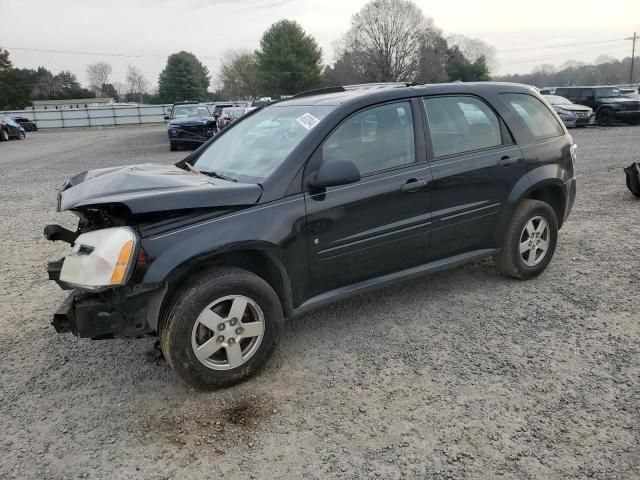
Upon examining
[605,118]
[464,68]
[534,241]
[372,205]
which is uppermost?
[464,68]

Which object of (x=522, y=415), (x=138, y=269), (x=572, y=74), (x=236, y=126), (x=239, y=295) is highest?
(x=572, y=74)

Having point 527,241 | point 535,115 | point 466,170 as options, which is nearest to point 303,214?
point 466,170

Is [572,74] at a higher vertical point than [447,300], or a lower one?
higher

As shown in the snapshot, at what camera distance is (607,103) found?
22.1 metres

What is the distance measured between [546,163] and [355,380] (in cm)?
270

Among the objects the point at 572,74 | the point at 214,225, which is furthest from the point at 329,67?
the point at 214,225

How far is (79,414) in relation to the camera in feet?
9.75

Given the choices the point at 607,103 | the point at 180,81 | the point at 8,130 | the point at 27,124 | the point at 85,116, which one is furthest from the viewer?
the point at 180,81

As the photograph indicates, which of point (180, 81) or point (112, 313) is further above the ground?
point (180, 81)

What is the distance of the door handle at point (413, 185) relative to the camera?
374 centimetres

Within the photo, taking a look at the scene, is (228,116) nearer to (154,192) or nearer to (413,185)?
(413,185)

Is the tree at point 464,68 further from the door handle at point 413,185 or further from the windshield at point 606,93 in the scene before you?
the door handle at point 413,185

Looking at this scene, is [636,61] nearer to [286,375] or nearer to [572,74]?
[572,74]

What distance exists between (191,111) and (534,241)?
18.0 metres
